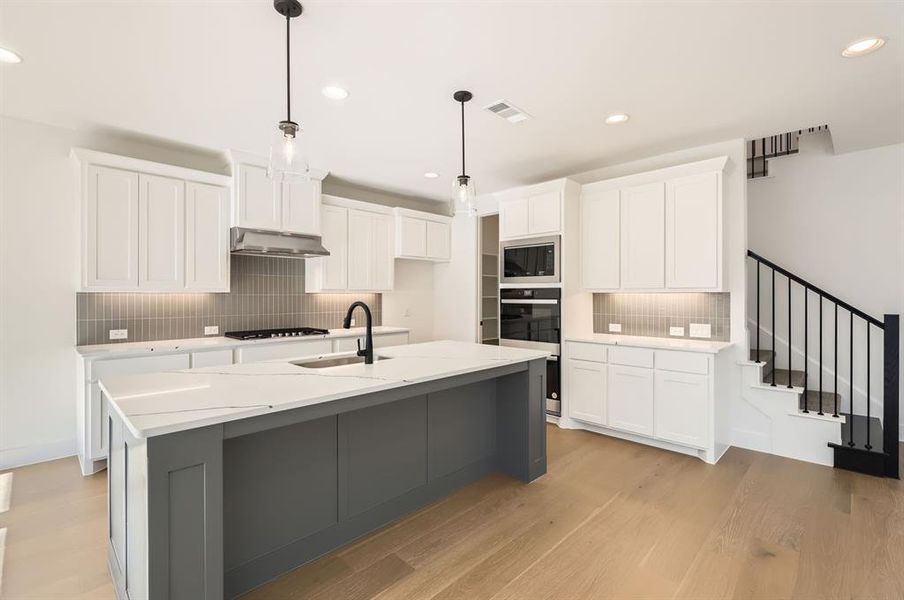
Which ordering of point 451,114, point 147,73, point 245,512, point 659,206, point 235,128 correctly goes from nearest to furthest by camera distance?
point 245,512
point 147,73
point 451,114
point 235,128
point 659,206

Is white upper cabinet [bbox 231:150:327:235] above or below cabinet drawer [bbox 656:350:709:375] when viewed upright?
above

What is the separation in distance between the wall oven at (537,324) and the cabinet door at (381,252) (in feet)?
4.68

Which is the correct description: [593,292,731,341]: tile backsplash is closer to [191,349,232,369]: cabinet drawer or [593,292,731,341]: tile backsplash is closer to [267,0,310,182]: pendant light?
[267,0,310,182]: pendant light

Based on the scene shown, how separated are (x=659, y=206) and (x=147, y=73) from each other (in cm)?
397

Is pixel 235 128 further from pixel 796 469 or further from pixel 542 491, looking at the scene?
pixel 796 469

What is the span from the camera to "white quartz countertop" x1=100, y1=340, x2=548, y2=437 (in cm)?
150

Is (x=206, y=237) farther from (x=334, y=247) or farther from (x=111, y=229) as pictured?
(x=334, y=247)

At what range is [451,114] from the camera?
10.4 feet

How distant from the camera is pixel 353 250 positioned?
4883 millimetres

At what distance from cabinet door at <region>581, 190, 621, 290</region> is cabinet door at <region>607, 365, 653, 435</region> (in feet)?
2.86

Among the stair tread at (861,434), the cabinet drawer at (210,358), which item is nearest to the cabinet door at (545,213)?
the stair tread at (861,434)

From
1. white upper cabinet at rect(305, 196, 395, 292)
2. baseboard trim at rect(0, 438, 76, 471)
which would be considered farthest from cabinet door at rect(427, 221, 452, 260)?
baseboard trim at rect(0, 438, 76, 471)

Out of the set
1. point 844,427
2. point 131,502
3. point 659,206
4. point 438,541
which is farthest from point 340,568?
point 844,427

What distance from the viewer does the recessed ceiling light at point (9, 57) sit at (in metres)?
2.35
